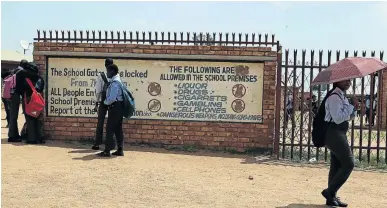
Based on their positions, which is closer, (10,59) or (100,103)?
(100,103)

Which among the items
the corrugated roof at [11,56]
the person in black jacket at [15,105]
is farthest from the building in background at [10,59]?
the person in black jacket at [15,105]

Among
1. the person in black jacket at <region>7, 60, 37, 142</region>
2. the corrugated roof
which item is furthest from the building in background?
the person in black jacket at <region>7, 60, 37, 142</region>

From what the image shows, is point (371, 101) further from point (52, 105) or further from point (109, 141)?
point (52, 105)

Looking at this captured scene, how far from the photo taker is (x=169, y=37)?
8523 millimetres

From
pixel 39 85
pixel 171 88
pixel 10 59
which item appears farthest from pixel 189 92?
pixel 10 59

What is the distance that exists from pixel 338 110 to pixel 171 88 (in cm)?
414

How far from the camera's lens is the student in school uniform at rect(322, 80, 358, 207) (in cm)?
511

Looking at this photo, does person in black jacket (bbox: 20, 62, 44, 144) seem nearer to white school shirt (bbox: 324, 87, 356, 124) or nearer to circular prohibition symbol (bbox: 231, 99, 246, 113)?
circular prohibition symbol (bbox: 231, 99, 246, 113)

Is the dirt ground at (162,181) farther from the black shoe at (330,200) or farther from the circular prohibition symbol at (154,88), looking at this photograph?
the circular prohibition symbol at (154,88)

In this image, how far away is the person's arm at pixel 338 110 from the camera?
5086mm

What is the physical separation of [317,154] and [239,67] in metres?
2.01

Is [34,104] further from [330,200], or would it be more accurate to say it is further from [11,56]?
[11,56]

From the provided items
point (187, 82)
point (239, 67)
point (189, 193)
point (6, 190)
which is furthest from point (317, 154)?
point (6, 190)

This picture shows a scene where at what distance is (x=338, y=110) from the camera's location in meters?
5.09
